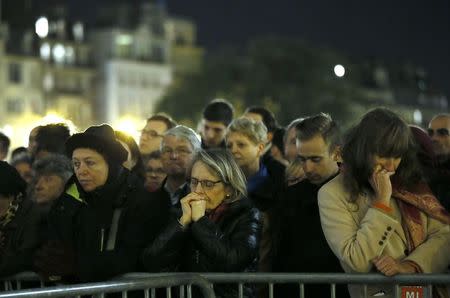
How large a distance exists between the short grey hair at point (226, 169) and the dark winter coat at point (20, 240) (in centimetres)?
143

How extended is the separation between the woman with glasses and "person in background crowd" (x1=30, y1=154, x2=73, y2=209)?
2.15m

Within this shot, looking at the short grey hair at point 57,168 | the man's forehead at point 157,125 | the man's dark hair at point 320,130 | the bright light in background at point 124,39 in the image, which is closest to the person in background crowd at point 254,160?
the man's dark hair at point 320,130

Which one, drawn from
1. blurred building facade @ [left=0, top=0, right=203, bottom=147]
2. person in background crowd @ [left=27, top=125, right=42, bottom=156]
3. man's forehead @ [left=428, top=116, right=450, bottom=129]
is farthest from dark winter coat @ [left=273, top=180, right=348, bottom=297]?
blurred building facade @ [left=0, top=0, right=203, bottom=147]

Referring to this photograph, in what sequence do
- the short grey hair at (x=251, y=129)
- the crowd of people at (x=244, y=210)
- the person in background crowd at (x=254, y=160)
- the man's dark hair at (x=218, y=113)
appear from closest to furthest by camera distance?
the crowd of people at (x=244, y=210) → the person in background crowd at (x=254, y=160) → the short grey hair at (x=251, y=129) → the man's dark hair at (x=218, y=113)

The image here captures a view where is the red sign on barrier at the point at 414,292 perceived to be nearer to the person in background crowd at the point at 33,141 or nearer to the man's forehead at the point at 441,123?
the man's forehead at the point at 441,123

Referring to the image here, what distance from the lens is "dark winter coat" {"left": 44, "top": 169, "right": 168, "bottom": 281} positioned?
26.1 ft

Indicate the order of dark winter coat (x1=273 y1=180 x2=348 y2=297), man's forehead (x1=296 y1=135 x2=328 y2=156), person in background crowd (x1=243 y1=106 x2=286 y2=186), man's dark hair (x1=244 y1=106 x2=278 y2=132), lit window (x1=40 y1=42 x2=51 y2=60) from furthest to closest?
lit window (x1=40 y1=42 x2=51 y2=60) → man's dark hair (x1=244 y1=106 x2=278 y2=132) → person in background crowd (x1=243 y1=106 x2=286 y2=186) → man's forehead (x1=296 y1=135 x2=328 y2=156) → dark winter coat (x1=273 y1=180 x2=348 y2=297)

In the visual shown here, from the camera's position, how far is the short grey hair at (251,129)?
1027 centimetres

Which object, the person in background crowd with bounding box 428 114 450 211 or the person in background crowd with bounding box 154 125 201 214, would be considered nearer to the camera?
the person in background crowd with bounding box 428 114 450 211

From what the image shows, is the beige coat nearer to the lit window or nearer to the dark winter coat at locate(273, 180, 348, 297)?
the dark winter coat at locate(273, 180, 348, 297)

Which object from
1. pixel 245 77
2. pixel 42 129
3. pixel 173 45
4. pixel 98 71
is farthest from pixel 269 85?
pixel 42 129

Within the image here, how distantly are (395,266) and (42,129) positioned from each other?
18.1 feet

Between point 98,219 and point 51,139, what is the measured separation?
376cm

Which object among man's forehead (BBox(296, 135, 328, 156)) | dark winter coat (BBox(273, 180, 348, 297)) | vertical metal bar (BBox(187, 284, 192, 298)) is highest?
man's forehead (BBox(296, 135, 328, 156))
